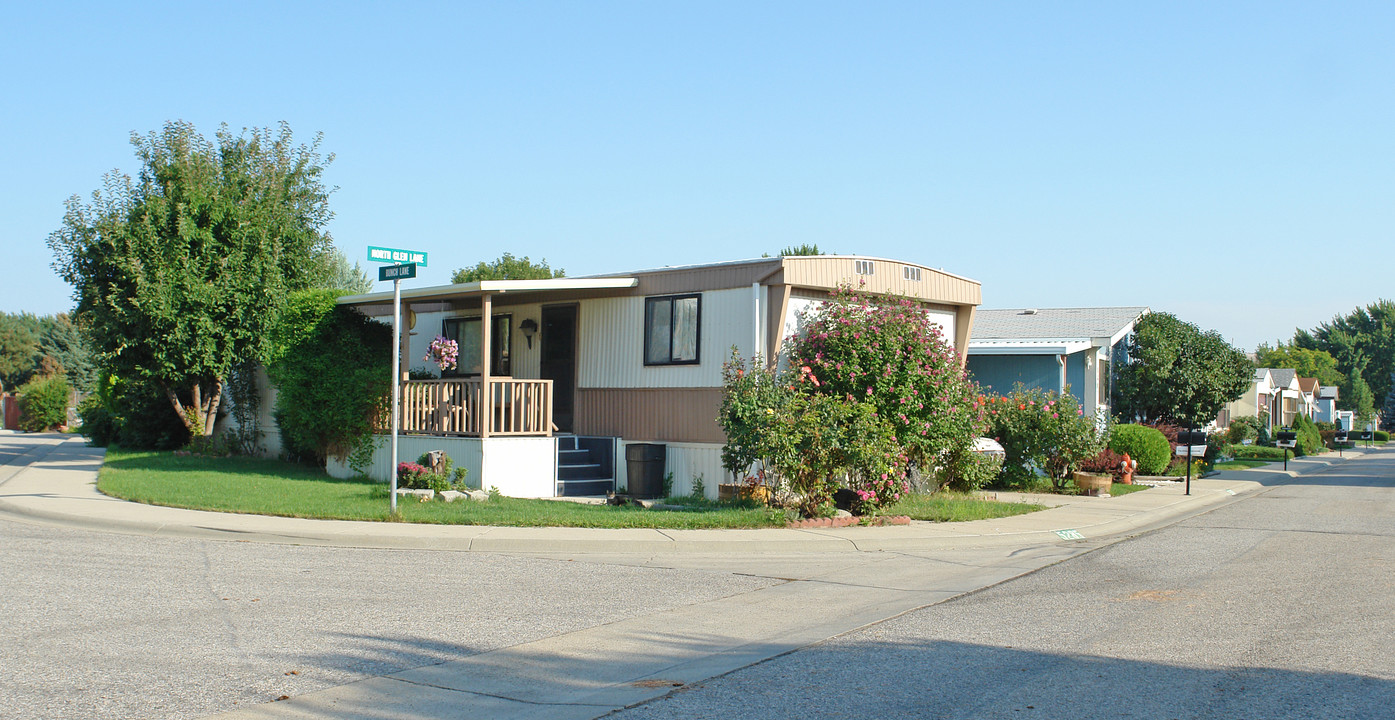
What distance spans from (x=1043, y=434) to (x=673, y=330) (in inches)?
294

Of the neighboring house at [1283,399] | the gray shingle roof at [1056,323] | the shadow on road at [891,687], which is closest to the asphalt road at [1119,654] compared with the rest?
the shadow on road at [891,687]

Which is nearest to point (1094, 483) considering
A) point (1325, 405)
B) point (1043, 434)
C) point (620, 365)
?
point (1043, 434)

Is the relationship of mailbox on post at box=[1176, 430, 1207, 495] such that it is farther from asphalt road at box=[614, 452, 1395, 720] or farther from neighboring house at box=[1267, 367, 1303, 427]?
neighboring house at box=[1267, 367, 1303, 427]

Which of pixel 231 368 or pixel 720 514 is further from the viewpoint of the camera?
pixel 231 368

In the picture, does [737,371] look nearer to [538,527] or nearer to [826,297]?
[826,297]

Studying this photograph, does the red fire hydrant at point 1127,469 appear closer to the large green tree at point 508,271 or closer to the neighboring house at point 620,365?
the neighboring house at point 620,365

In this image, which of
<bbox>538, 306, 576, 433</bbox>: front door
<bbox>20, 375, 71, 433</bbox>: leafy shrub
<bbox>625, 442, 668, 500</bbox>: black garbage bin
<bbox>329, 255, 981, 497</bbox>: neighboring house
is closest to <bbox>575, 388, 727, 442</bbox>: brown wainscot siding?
<bbox>329, 255, 981, 497</bbox>: neighboring house

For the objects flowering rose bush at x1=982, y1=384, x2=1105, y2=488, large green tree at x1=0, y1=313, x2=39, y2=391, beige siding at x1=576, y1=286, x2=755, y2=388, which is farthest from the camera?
large green tree at x1=0, y1=313, x2=39, y2=391

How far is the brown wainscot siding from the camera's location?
1667cm

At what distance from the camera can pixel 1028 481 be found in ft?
67.6

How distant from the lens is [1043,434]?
64.0ft

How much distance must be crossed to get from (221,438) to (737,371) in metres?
15.0

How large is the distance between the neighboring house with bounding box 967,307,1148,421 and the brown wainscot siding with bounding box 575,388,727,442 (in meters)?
8.75

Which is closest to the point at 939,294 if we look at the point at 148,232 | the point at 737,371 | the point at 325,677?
the point at 737,371
